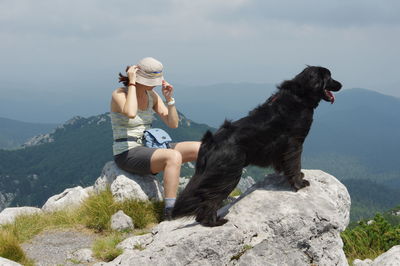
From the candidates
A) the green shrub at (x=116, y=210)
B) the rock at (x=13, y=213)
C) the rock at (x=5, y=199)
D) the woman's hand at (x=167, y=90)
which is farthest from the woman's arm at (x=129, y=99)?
the rock at (x=5, y=199)

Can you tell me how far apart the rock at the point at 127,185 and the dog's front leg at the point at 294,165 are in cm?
361

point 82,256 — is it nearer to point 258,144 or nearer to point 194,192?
point 194,192

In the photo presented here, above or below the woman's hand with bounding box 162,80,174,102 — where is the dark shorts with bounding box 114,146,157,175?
below

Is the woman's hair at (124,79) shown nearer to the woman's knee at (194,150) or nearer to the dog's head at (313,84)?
the woman's knee at (194,150)

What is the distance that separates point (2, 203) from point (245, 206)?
149111 millimetres

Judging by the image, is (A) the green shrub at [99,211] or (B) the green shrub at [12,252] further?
(A) the green shrub at [99,211]

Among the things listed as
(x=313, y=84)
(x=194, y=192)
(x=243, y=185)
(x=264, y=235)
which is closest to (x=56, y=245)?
(x=194, y=192)

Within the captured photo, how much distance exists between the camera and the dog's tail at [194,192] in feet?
15.5

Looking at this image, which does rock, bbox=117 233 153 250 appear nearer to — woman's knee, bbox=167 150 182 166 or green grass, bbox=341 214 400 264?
woman's knee, bbox=167 150 182 166

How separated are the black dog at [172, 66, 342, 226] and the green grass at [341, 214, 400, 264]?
3.53m

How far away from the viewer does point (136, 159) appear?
288 inches

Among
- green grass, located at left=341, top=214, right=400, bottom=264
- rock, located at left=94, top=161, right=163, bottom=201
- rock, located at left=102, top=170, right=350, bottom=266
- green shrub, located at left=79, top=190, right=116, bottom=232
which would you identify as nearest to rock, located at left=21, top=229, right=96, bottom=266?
green shrub, located at left=79, top=190, right=116, bottom=232

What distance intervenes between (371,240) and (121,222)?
4783 mm

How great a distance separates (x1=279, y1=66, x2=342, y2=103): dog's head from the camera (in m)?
4.91
